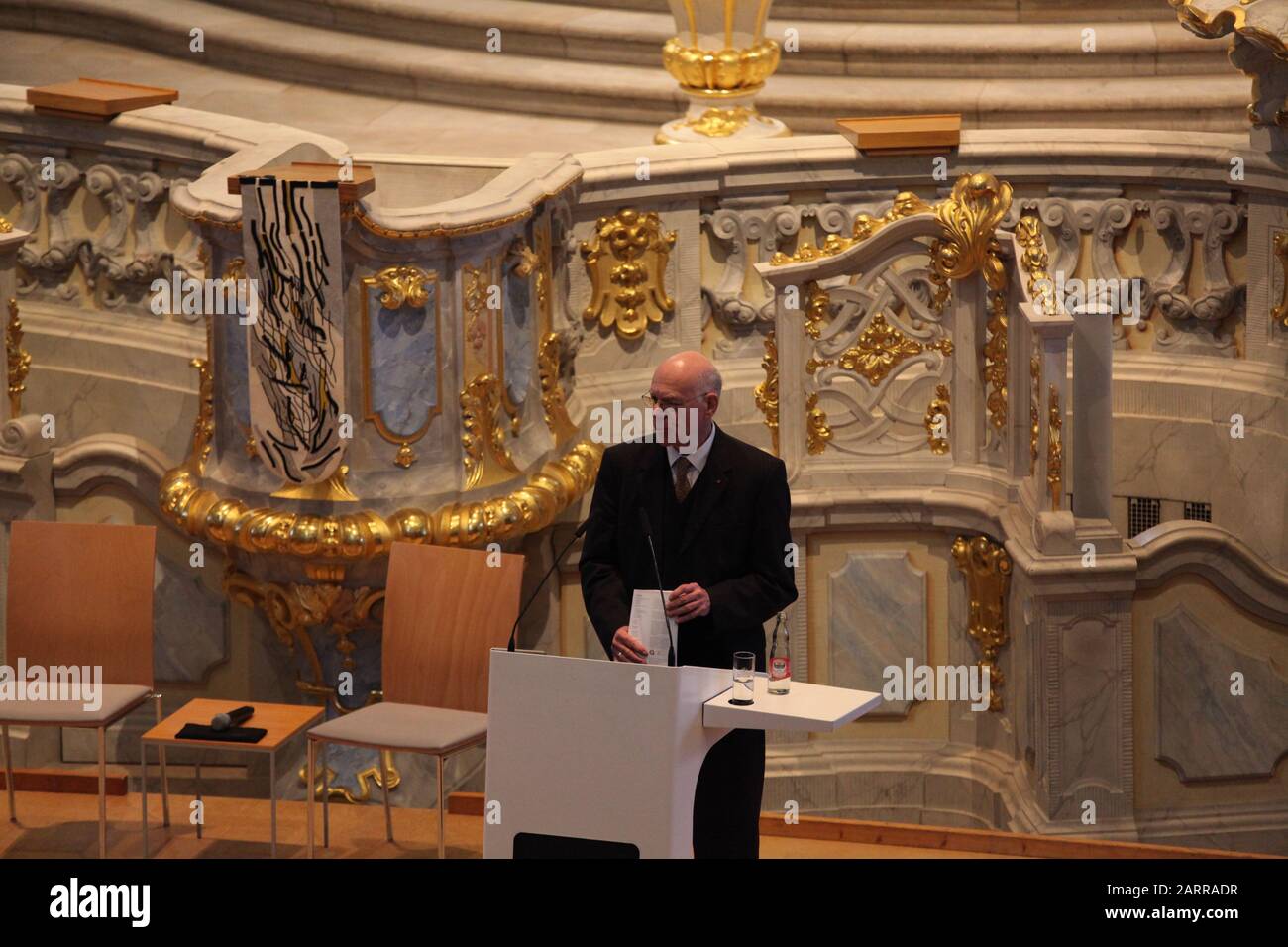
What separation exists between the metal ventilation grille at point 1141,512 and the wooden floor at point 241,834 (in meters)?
2.37

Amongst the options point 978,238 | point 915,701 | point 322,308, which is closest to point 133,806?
point 322,308

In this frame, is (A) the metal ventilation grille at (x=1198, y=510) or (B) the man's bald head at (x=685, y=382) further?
(A) the metal ventilation grille at (x=1198, y=510)

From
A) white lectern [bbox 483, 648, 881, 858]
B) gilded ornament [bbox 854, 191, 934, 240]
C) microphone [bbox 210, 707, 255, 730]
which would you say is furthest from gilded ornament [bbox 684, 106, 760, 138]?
white lectern [bbox 483, 648, 881, 858]

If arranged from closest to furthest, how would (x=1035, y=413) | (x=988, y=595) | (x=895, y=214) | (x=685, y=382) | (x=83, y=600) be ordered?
(x=685, y=382) → (x=83, y=600) → (x=1035, y=413) → (x=988, y=595) → (x=895, y=214)

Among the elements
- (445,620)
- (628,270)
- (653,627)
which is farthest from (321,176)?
(653,627)

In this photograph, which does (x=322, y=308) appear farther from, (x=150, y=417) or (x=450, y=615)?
(x=150, y=417)

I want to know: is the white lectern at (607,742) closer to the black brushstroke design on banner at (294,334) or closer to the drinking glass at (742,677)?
the drinking glass at (742,677)

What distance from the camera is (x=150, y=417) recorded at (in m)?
7.96

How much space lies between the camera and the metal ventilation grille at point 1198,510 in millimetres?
8047

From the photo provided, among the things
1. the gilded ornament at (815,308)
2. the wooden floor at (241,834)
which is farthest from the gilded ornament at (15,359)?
the gilded ornament at (815,308)

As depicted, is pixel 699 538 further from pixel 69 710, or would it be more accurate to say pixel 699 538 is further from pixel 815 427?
pixel 815 427

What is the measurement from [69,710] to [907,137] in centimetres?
365

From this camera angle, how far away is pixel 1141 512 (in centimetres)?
822
